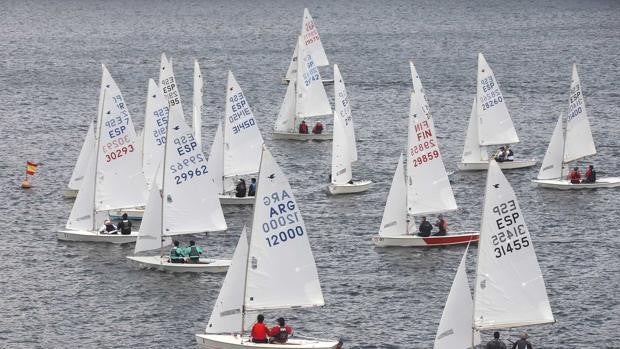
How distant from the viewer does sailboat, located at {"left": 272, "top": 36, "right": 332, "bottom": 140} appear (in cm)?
11550

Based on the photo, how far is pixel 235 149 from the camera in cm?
9294

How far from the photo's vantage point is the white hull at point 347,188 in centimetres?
9569

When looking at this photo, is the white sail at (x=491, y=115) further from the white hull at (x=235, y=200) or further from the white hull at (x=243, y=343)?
the white hull at (x=243, y=343)

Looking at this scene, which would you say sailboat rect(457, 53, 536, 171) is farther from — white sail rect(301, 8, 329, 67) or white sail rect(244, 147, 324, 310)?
white sail rect(244, 147, 324, 310)

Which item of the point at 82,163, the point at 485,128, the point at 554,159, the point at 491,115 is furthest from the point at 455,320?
the point at 491,115

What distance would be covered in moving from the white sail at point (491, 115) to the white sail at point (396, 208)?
2227 centimetres

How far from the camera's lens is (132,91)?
14788 cm

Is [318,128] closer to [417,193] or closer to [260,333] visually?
[417,193]

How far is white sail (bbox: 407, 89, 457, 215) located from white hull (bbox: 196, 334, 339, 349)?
71.8ft

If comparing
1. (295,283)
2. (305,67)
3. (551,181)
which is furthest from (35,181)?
(295,283)

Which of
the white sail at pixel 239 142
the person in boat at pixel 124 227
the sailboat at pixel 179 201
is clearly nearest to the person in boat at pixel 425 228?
the sailboat at pixel 179 201

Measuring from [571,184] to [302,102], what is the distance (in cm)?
2736

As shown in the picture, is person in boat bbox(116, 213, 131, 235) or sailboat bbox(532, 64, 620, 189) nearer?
person in boat bbox(116, 213, 131, 235)

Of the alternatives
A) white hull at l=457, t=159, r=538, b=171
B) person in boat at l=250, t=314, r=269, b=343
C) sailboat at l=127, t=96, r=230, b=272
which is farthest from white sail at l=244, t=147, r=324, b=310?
white hull at l=457, t=159, r=538, b=171
